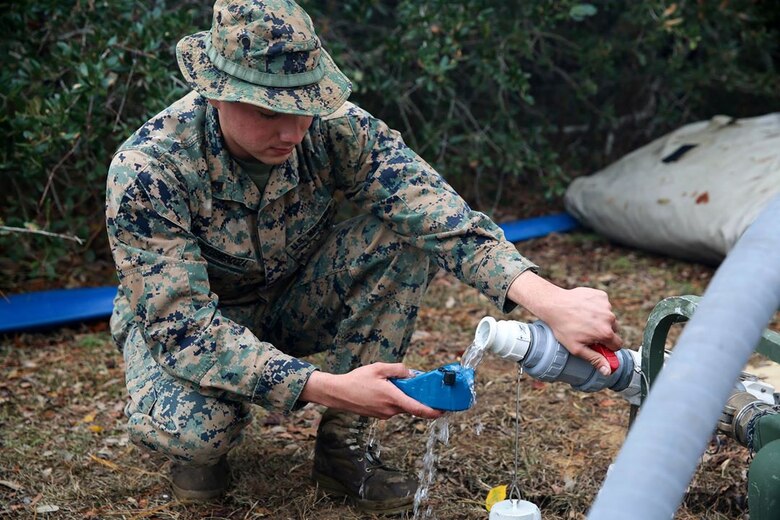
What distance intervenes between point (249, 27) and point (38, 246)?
263 cm

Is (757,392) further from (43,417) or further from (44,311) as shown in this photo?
(44,311)

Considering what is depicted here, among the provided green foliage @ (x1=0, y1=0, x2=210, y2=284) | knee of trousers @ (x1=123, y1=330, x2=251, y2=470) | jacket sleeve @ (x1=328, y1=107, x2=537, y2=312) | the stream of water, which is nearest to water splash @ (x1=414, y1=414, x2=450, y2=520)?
the stream of water

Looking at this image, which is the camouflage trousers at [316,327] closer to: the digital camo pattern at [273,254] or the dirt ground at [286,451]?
the digital camo pattern at [273,254]

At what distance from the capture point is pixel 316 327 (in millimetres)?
2848

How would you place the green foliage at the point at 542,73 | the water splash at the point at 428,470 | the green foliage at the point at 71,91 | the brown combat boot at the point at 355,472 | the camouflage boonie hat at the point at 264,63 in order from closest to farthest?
the camouflage boonie hat at the point at 264,63
the water splash at the point at 428,470
the brown combat boot at the point at 355,472
the green foliage at the point at 71,91
the green foliage at the point at 542,73

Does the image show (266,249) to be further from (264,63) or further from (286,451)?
(286,451)

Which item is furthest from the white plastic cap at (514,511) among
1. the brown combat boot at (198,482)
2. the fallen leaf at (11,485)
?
the fallen leaf at (11,485)

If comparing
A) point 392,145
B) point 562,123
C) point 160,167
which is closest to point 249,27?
point 160,167

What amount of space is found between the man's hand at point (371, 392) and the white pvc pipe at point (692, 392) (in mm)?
857

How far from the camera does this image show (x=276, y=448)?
10.1 feet

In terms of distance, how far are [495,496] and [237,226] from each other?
Result: 1006 mm

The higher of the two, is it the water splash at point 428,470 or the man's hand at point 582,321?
the man's hand at point 582,321

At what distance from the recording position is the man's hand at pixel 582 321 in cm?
219

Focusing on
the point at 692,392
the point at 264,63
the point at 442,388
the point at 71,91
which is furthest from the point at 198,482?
the point at 71,91
